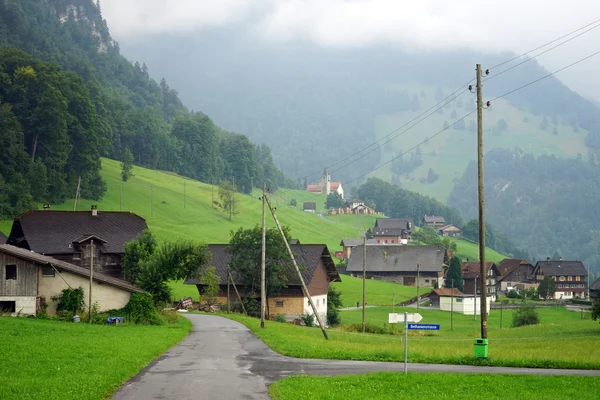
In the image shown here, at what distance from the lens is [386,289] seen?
13050cm

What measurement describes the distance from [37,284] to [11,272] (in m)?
1.79

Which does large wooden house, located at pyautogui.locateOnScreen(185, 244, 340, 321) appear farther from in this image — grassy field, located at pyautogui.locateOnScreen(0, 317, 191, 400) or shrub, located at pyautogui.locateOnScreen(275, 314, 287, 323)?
grassy field, located at pyautogui.locateOnScreen(0, 317, 191, 400)

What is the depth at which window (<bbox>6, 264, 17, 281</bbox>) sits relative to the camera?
52.5 meters

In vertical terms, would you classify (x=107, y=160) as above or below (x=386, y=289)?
above

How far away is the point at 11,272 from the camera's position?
52.7 m

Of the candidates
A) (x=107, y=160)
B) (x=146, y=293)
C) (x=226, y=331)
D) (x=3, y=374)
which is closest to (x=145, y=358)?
(x=3, y=374)

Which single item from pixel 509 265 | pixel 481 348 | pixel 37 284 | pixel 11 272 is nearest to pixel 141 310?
pixel 37 284

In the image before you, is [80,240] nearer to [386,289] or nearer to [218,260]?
[218,260]

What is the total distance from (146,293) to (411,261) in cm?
10414

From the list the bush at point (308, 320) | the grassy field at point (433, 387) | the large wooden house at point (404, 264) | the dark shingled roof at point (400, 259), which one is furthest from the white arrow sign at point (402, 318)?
the dark shingled roof at point (400, 259)

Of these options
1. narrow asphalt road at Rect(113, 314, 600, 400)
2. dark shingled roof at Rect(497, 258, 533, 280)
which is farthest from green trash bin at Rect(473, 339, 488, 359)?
dark shingled roof at Rect(497, 258, 533, 280)

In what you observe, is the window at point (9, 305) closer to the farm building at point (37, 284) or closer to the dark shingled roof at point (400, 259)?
the farm building at point (37, 284)

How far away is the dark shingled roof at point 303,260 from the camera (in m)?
78.4

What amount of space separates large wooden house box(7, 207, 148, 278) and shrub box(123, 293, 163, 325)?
76.9ft
